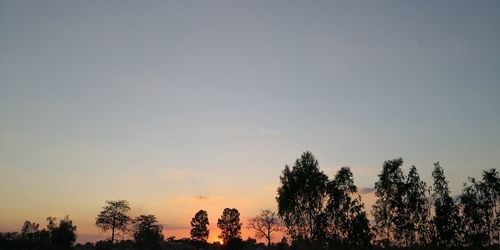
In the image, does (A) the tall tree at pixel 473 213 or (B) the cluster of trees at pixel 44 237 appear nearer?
(A) the tall tree at pixel 473 213

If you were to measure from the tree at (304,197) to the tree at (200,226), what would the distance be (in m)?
53.5

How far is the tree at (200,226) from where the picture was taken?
12312 cm

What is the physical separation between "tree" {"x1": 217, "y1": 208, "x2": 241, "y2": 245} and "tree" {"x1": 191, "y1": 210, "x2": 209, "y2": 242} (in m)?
4.42

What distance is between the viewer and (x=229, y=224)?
122 m

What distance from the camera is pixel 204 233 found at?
123438mm

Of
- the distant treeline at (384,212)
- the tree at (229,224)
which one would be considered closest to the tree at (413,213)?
the distant treeline at (384,212)

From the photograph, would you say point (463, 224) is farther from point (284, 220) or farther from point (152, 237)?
point (152, 237)

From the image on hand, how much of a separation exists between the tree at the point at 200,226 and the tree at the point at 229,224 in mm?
4423

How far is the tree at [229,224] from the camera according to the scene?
397 feet

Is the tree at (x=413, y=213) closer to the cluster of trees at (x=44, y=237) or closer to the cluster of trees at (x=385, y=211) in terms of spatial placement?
the cluster of trees at (x=385, y=211)

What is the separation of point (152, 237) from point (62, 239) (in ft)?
101

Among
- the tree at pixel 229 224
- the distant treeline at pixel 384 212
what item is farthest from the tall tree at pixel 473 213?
the tree at pixel 229 224

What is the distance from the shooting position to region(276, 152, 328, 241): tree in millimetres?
72938

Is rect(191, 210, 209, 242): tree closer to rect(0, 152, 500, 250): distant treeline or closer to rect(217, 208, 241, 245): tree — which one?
rect(217, 208, 241, 245): tree
